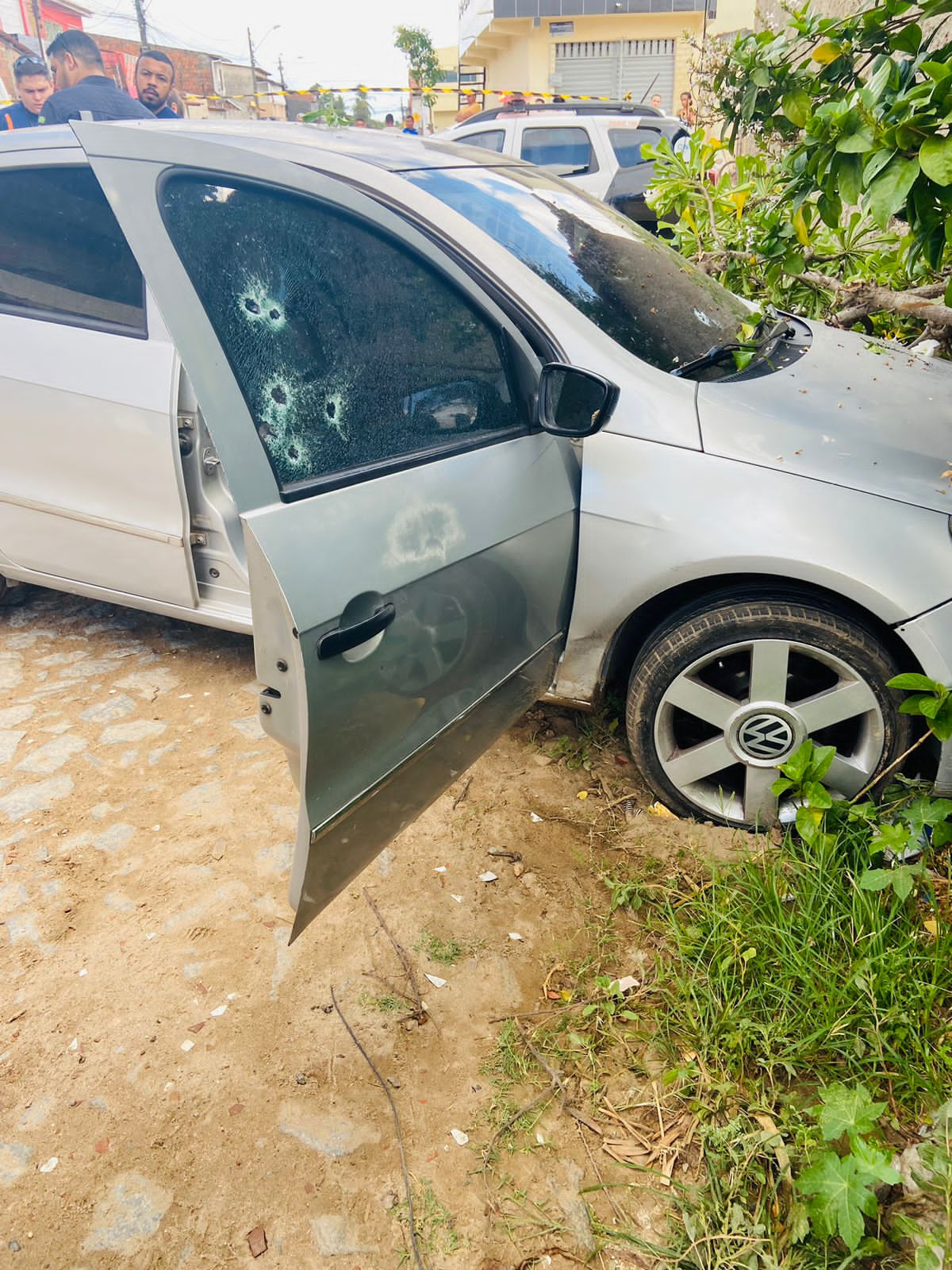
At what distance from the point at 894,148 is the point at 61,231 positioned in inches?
102

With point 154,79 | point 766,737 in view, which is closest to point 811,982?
point 766,737

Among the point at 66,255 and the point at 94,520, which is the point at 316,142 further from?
the point at 94,520

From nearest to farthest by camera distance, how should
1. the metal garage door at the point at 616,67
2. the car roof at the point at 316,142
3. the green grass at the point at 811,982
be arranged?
1. the green grass at the point at 811,982
2. the car roof at the point at 316,142
3. the metal garage door at the point at 616,67

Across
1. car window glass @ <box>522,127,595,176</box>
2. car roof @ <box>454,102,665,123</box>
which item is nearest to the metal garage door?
car roof @ <box>454,102,665,123</box>

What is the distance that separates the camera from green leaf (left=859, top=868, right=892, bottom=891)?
6.59ft

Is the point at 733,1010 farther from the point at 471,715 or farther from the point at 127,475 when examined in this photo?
the point at 127,475

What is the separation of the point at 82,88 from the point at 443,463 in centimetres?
545

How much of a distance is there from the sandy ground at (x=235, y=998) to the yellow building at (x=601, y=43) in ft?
70.6

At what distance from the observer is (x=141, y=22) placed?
101 ft

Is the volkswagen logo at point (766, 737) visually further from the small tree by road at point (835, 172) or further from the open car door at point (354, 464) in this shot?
the small tree by road at point (835, 172)

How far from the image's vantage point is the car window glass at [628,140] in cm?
865

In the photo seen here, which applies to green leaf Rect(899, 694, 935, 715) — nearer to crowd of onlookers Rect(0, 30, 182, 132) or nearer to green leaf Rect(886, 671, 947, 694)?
green leaf Rect(886, 671, 947, 694)

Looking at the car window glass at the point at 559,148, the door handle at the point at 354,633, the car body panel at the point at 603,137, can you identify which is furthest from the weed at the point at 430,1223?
the car window glass at the point at 559,148

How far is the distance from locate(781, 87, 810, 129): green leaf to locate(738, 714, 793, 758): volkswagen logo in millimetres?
1514
